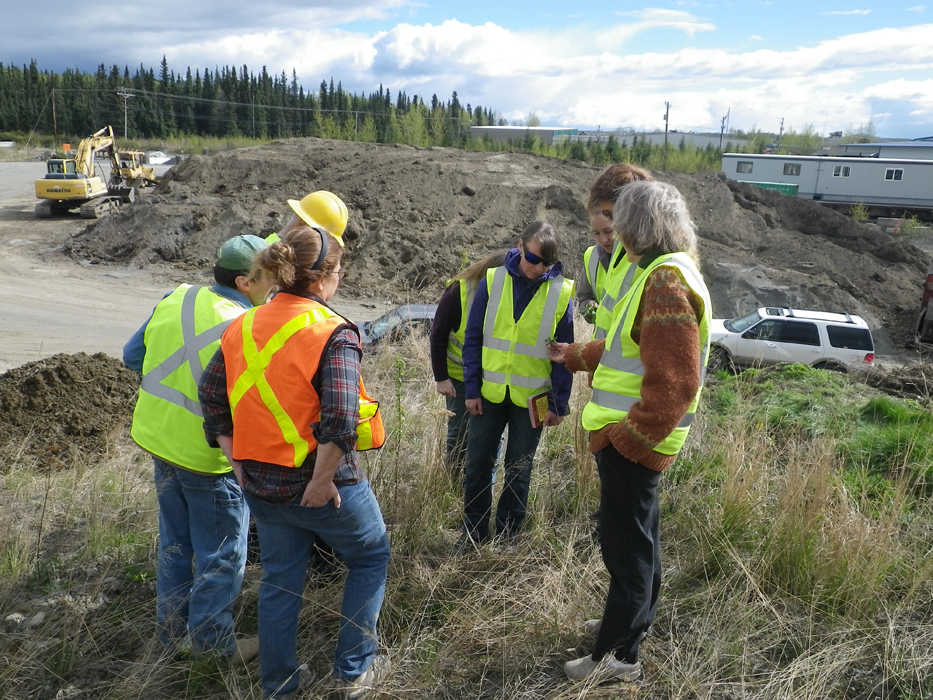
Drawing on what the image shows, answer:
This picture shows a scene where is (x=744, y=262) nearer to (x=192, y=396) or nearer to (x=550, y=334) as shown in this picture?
(x=550, y=334)

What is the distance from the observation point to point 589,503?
3.84m

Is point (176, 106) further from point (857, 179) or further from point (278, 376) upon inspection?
point (278, 376)

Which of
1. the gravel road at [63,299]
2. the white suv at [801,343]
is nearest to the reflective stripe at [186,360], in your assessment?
the gravel road at [63,299]

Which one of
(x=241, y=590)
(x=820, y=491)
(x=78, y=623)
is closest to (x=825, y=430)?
(x=820, y=491)

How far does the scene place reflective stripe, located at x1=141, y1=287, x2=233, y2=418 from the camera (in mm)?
2746

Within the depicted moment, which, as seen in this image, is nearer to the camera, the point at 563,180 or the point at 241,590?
the point at 241,590

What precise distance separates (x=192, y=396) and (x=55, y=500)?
5.86ft

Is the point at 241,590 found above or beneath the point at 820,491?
beneath

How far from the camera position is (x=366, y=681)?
2568 mm

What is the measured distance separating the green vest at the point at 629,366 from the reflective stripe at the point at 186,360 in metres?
1.45

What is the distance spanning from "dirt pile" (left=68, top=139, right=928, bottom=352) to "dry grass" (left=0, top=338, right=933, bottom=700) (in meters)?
12.0

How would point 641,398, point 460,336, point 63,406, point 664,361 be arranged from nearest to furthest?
point 664,361
point 641,398
point 460,336
point 63,406

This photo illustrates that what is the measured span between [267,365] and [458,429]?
2051 mm

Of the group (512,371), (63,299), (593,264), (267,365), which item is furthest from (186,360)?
(63,299)
